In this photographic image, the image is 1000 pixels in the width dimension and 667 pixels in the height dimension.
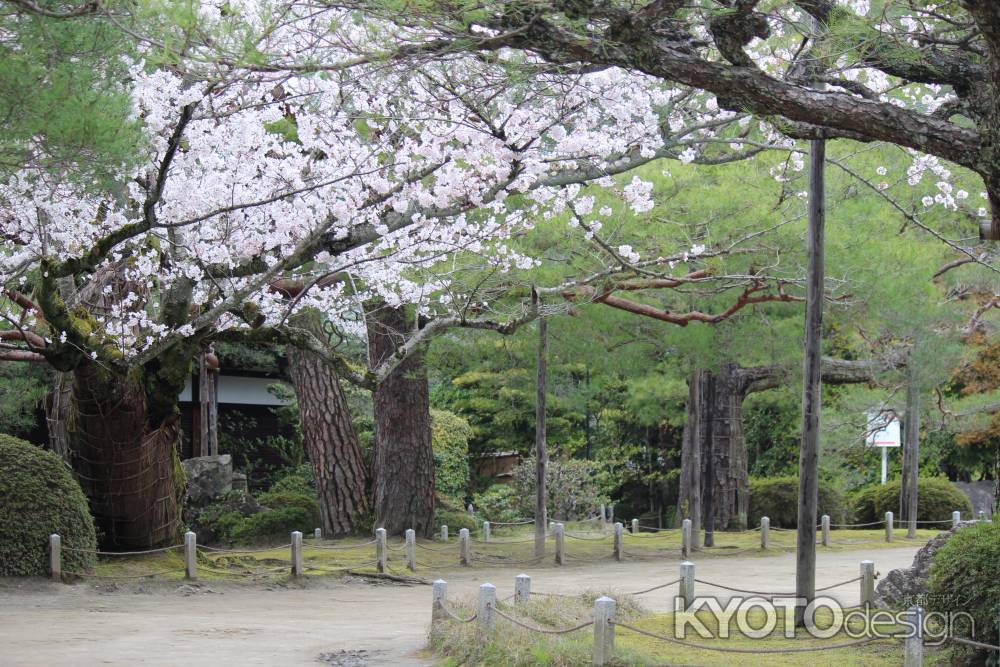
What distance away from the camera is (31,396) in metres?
17.9

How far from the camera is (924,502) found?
22188 millimetres

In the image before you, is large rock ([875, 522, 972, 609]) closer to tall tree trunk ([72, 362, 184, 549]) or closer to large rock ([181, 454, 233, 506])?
tall tree trunk ([72, 362, 184, 549])

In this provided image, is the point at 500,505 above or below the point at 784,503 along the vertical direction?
below

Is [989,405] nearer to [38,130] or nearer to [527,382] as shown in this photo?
[527,382]

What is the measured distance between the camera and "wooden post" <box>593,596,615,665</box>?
714 cm

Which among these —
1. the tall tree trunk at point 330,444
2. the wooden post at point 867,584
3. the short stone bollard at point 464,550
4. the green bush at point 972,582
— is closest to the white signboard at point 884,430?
the short stone bollard at point 464,550

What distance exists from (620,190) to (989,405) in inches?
416

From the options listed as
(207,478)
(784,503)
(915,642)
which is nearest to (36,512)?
(207,478)

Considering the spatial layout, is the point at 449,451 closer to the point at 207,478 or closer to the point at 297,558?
the point at 207,478

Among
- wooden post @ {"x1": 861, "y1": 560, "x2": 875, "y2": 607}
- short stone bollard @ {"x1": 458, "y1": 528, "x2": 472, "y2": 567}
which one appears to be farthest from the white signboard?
wooden post @ {"x1": 861, "y1": 560, "x2": 875, "y2": 607}

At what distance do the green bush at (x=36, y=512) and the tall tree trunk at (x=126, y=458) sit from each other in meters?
0.64

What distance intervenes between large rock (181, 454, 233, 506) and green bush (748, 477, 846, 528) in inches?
429

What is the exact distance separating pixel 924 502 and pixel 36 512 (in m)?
17.6

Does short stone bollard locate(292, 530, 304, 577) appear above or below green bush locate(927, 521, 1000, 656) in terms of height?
below
